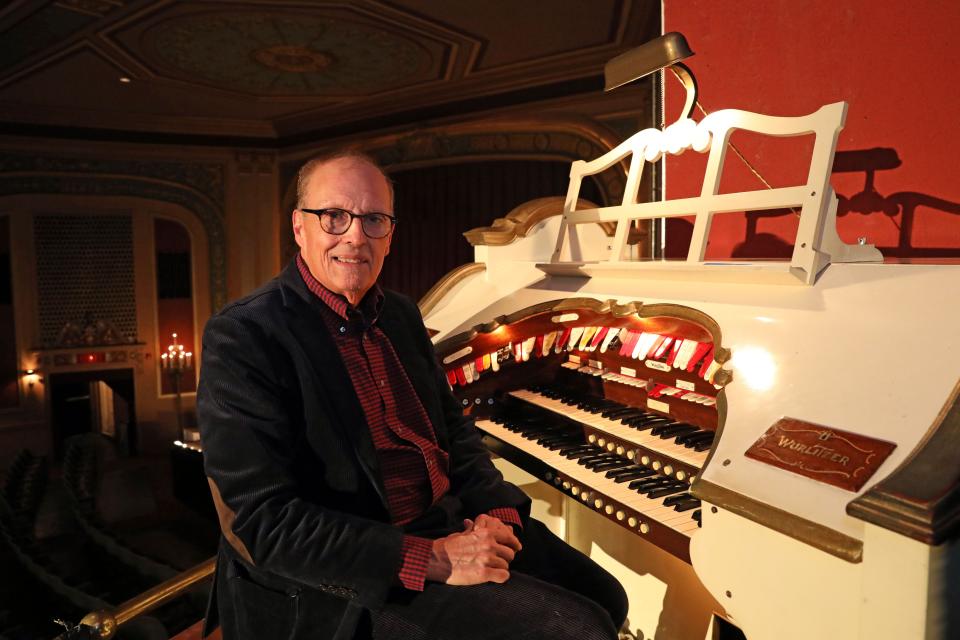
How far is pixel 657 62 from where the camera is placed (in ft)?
6.92

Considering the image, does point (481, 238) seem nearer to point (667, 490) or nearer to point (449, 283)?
point (449, 283)

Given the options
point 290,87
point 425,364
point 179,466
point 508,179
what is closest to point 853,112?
point 425,364

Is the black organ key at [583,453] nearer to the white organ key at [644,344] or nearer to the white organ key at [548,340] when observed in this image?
the white organ key at [644,344]

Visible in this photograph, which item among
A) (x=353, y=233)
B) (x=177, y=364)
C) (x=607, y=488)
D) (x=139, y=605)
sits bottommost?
(x=177, y=364)

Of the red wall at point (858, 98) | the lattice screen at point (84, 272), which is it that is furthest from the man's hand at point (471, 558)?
the lattice screen at point (84, 272)

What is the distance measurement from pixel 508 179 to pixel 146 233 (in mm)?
6302

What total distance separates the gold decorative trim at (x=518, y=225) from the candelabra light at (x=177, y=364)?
8.68 meters

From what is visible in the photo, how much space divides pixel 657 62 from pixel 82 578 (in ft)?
19.0

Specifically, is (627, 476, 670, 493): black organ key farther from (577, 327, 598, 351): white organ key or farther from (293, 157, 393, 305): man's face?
(293, 157, 393, 305): man's face

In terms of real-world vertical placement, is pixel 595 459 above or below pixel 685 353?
below

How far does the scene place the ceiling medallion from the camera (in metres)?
6.33

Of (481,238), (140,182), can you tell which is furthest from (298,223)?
(140,182)

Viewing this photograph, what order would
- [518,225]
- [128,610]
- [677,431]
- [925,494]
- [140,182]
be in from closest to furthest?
[925,494]
[128,610]
[677,431]
[518,225]
[140,182]

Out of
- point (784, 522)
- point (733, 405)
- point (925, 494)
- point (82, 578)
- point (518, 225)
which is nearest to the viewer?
point (925, 494)
